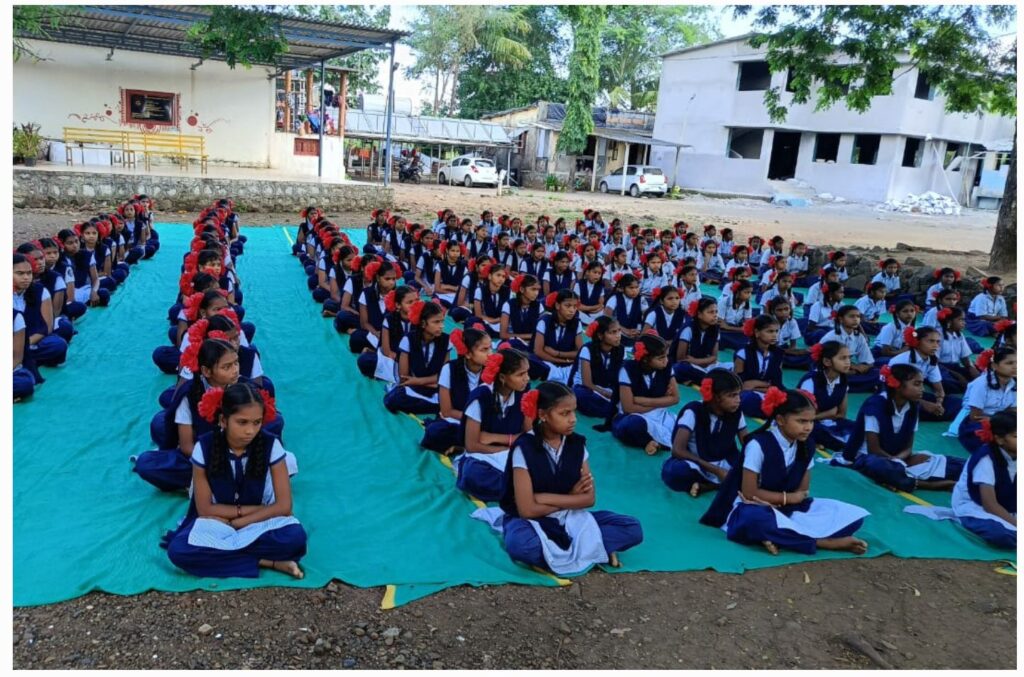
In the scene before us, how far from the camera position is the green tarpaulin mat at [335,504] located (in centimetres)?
317

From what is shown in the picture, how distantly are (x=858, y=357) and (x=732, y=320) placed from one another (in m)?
1.36

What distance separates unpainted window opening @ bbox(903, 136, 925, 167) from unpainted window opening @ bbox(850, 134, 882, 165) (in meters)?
0.97

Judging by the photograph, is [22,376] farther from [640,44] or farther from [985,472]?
[640,44]

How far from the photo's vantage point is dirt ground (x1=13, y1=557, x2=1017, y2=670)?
2.70 meters

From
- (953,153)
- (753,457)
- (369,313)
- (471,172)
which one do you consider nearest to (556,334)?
(369,313)

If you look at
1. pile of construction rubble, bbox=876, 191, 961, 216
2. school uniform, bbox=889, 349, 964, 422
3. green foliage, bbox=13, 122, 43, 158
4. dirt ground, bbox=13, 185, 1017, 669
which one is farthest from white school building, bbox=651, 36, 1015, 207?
dirt ground, bbox=13, 185, 1017, 669

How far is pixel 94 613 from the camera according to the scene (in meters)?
2.83

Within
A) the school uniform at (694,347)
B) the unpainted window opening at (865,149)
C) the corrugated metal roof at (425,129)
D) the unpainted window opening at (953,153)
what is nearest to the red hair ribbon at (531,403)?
the school uniform at (694,347)

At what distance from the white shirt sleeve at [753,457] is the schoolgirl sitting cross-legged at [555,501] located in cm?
61

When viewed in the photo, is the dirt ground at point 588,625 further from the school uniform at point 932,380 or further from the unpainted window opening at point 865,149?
the unpainted window opening at point 865,149

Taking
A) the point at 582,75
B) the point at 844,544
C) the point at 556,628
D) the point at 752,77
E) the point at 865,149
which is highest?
the point at 752,77

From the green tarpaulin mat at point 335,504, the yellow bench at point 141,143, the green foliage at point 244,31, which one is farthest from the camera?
the yellow bench at point 141,143

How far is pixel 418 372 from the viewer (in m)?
5.18

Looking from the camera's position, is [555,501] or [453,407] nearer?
[555,501]
